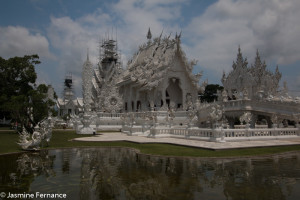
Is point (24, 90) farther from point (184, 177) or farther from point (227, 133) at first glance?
point (184, 177)

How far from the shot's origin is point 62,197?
4.64 metres

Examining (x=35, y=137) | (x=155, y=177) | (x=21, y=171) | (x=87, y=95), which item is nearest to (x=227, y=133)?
(x=155, y=177)

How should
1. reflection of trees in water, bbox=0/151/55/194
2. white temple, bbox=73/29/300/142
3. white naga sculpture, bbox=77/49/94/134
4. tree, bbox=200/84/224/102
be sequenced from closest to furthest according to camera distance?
1. reflection of trees in water, bbox=0/151/55/194
2. white temple, bbox=73/29/300/142
3. white naga sculpture, bbox=77/49/94/134
4. tree, bbox=200/84/224/102

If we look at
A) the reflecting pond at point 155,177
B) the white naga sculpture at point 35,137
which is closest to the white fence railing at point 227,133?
the reflecting pond at point 155,177

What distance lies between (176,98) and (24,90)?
54.5 feet

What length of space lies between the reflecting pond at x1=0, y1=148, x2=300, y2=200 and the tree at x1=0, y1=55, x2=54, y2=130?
1349 cm

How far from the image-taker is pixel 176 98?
1249 inches

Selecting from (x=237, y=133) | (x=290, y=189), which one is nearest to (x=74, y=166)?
(x=290, y=189)

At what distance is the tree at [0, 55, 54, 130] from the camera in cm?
2098

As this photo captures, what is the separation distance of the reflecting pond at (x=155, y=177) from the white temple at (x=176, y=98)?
26.5ft

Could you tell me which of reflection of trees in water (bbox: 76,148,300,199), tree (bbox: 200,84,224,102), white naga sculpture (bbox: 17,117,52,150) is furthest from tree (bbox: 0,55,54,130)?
tree (bbox: 200,84,224,102)

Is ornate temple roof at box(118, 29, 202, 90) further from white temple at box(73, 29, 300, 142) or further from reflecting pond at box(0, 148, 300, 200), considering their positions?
reflecting pond at box(0, 148, 300, 200)

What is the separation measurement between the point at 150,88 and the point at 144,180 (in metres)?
21.5

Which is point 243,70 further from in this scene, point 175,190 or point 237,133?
point 175,190
